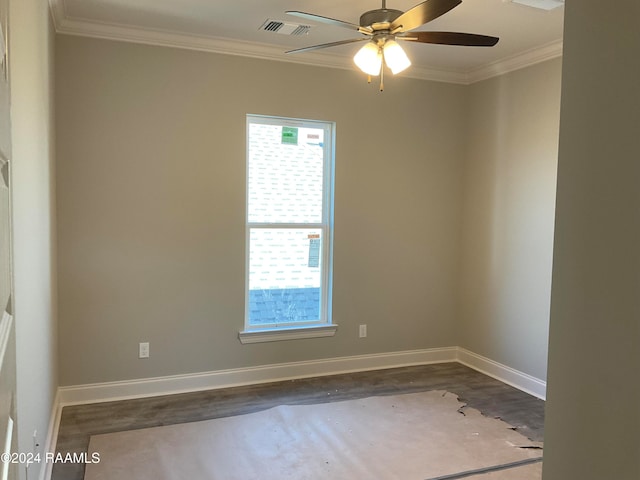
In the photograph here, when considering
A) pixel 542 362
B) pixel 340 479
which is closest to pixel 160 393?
pixel 340 479

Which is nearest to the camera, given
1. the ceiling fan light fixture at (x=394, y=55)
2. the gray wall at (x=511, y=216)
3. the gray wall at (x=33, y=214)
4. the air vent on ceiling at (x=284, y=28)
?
the gray wall at (x=33, y=214)

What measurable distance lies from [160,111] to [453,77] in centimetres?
265

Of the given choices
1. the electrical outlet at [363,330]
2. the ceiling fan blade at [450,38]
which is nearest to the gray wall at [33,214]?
the ceiling fan blade at [450,38]

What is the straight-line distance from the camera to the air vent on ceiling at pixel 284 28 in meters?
3.33

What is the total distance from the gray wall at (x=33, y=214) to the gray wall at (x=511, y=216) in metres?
3.37

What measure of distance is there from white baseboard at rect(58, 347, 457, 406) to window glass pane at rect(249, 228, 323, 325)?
1.32 ft

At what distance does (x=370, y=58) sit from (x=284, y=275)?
6.80 feet

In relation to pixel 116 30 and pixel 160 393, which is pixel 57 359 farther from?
pixel 116 30

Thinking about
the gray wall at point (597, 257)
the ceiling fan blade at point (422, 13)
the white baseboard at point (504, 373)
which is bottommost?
the white baseboard at point (504, 373)

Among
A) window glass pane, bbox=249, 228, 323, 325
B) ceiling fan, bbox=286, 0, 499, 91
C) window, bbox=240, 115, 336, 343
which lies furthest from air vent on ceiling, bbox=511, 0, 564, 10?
window glass pane, bbox=249, 228, 323, 325

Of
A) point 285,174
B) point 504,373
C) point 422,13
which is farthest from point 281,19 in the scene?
point 504,373

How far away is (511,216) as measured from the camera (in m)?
4.12

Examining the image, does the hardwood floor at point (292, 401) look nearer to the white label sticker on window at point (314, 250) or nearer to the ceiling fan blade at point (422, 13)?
the white label sticker on window at point (314, 250)

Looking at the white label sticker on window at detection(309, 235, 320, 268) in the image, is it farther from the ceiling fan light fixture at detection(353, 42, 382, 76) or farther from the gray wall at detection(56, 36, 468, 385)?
the ceiling fan light fixture at detection(353, 42, 382, 76)
